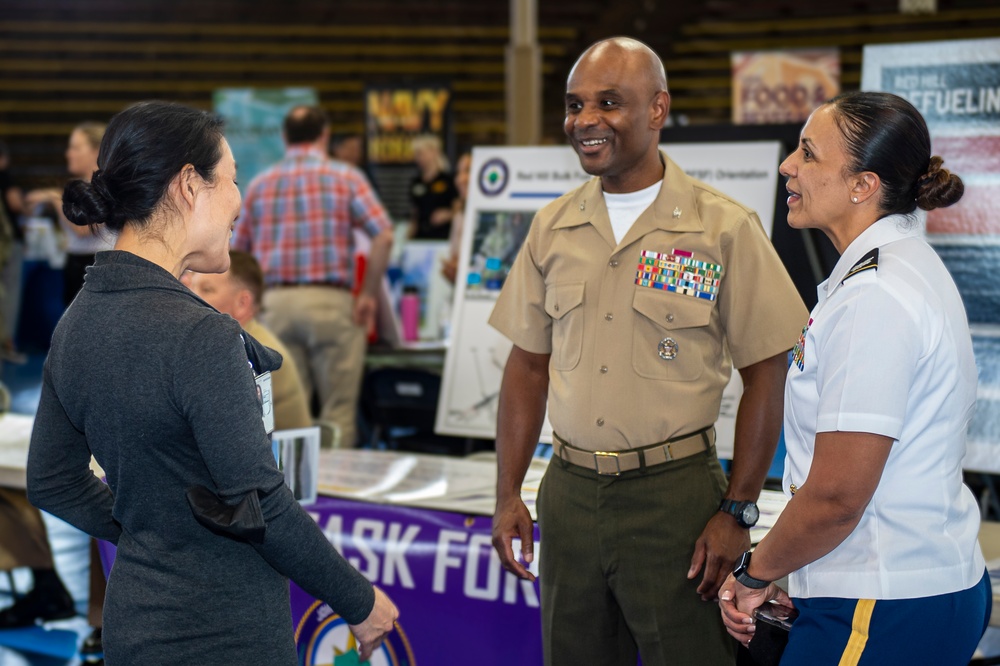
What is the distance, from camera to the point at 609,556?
1799mm

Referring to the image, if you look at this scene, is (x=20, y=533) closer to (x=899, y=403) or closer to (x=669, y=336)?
(x=669, y=336)

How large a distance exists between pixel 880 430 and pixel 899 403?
0.13 feet

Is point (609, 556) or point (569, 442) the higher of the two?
point (569, 442)

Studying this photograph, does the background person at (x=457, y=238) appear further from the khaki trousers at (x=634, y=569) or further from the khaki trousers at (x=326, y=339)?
the khaki trousers at (x=634, y=569)

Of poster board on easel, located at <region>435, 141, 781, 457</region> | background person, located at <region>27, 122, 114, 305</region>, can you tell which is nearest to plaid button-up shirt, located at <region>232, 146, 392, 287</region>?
background person, located at <region>27, 122, 114, 305</region>

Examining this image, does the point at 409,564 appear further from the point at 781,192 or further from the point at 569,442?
the point at 781,192

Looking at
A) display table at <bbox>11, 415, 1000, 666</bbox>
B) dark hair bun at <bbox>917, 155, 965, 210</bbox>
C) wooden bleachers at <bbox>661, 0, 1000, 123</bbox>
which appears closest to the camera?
dark hair bun at <bbox>917, 155, 965, 210</bbox>

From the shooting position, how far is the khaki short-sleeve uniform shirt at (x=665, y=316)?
1.79 m

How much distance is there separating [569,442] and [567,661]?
14.9 inches

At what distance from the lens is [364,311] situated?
14.9ft

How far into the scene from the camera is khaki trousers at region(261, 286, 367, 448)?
4422 millimetres

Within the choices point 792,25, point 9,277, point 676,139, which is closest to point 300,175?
point 676,139

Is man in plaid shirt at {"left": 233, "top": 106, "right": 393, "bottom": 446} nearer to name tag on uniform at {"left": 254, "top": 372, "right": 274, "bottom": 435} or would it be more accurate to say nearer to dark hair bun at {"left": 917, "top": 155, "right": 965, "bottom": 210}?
name tag on uniform at {"left": 254, "top": 372, "right": 274, "bottom": 435}

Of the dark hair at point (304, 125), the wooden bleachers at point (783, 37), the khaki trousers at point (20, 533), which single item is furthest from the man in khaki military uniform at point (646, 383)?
the wooden bleachers at point (783, 37)
